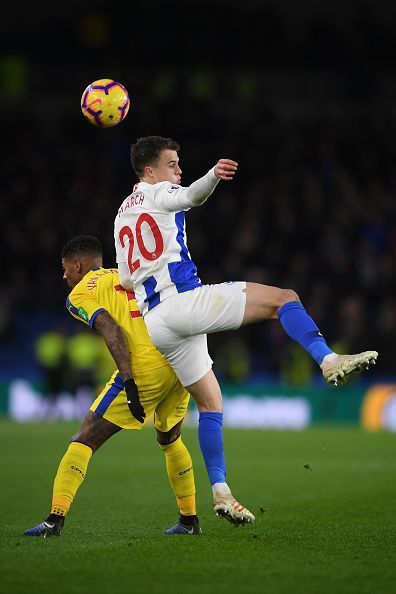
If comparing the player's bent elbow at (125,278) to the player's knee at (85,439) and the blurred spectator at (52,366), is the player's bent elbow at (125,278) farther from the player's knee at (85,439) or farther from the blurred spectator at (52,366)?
the blurred spectator at (52,366)

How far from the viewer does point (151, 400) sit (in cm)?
679

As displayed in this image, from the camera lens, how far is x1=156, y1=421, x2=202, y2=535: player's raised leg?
6.87 metres

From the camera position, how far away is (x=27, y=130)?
23.5 m

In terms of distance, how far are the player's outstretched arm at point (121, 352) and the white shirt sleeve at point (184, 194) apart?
2.82 ft

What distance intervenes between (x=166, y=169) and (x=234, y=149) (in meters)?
16.2

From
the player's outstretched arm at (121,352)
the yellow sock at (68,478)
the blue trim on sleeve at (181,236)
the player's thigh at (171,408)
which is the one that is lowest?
the yellow sock at (68,478)

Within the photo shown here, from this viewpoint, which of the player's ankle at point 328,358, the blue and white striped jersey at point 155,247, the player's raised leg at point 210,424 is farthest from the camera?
the player's raised leg at point 210,424

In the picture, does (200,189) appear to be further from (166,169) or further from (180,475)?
(180,475)

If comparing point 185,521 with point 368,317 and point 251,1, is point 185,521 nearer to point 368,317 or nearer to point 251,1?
point 368,317

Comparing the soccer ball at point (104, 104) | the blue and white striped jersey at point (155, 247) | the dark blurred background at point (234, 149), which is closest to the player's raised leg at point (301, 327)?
the blue and white striped jersey at point (155, 247)

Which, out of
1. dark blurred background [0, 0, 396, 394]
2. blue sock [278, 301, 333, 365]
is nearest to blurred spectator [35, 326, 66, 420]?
dark blurred background [0, 0, 396, 394]

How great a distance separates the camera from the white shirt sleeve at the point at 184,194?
19.6 ft

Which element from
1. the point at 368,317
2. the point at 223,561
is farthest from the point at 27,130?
the point at 223,561

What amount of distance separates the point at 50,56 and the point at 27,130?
2824 millimetres
